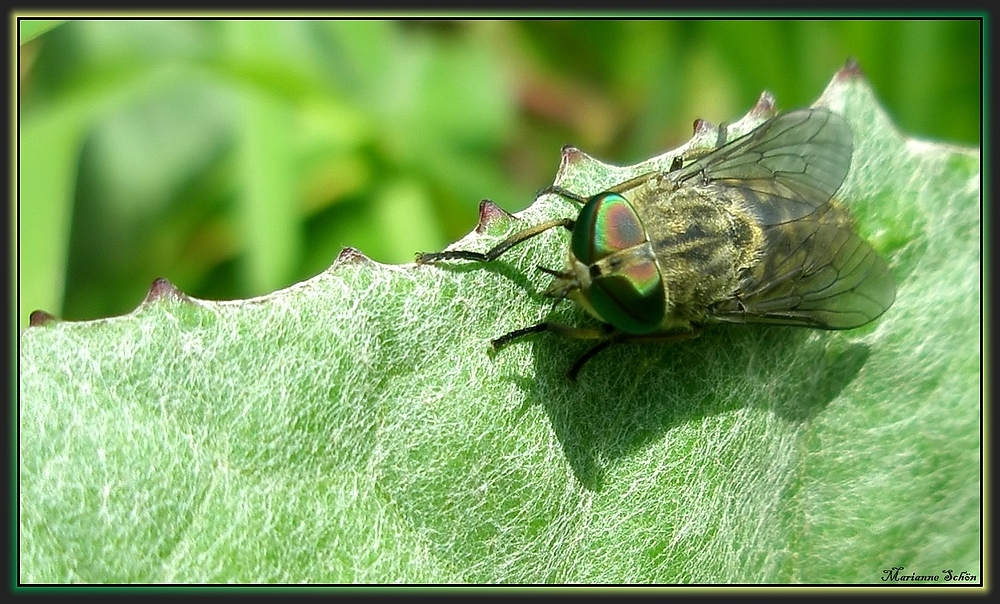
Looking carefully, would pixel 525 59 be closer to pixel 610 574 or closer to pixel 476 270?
pixel 476 270

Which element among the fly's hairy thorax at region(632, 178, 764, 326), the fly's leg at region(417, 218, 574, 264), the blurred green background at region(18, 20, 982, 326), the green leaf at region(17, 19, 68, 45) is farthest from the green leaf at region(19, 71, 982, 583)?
the blurred green background at region(18, 20, 982, 326)

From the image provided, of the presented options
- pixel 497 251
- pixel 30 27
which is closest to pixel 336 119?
pixel 30 27

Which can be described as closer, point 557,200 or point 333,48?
point 557,200

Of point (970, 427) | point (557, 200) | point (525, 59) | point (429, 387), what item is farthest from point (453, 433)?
point (525, 59)

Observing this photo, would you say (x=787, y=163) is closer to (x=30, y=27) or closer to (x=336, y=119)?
(x=336, y=119)

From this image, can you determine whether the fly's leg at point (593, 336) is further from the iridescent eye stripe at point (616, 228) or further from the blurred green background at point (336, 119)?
the blurred green background at point (336, 119)
